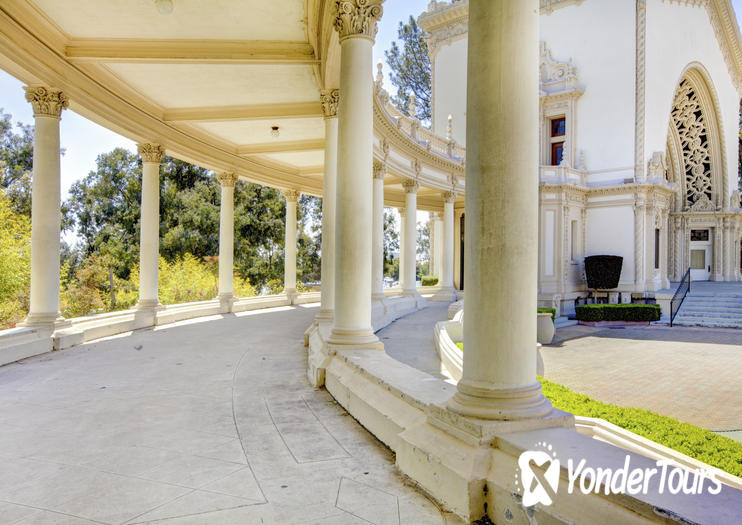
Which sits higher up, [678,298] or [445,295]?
[445,295]

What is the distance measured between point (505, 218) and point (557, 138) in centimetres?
3769

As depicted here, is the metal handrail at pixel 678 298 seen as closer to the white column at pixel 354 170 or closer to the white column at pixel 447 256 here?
the white column at pixel 447 256

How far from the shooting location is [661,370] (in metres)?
15.1

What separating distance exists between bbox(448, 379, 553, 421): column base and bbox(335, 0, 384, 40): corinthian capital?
22.0 ft

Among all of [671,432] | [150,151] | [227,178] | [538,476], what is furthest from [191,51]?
[671,432]

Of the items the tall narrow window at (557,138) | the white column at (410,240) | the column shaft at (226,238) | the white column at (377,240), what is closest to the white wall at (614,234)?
the tall narrow window at (557,138)

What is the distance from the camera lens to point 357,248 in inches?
328

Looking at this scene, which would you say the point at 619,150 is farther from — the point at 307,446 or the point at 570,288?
the point at 307,446

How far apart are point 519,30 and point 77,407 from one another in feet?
25.9

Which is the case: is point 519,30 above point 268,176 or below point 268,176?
below

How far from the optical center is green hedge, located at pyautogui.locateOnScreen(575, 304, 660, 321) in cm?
2833

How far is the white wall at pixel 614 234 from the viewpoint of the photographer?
3344 cm

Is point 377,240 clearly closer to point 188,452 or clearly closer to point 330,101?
point 330,101

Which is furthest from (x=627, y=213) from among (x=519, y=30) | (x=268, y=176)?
(x=519, y=30)
